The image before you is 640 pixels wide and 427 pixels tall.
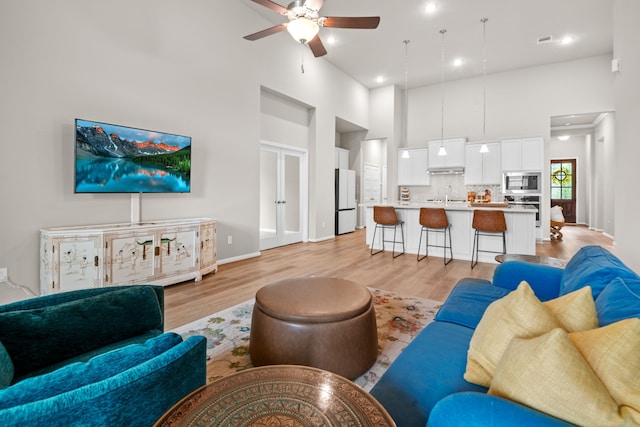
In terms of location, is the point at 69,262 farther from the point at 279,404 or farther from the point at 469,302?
the point at 469,302

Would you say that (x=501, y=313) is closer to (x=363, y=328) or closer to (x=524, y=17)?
(x=363, y=328)

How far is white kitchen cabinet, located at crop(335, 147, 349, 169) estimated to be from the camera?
8.45 metres

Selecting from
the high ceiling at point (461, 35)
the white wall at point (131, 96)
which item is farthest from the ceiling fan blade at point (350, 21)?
the white wall at point (131, 96)

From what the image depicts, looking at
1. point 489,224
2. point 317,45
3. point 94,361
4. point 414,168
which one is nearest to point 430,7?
point 317,45

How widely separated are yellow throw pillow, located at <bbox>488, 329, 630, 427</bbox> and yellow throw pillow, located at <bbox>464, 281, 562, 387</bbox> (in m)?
0.17

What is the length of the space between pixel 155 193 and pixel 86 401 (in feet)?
12.1

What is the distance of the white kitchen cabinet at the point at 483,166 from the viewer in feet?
24.2

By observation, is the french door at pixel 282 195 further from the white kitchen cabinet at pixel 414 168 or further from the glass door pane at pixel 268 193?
the white kitchen cabinet at pixel 414 168

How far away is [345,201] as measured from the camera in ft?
27.0

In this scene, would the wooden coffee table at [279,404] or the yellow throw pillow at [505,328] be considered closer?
the wooden coffee table at [279,404]

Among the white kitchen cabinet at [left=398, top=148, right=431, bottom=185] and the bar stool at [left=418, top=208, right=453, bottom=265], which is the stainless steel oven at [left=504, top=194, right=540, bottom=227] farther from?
the bar stool at [left=418, top=208, right=453, bottom=265]

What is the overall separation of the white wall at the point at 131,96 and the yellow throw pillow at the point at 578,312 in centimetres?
411

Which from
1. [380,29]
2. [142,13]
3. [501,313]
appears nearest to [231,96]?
[142,13]

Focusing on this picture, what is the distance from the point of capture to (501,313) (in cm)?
112
